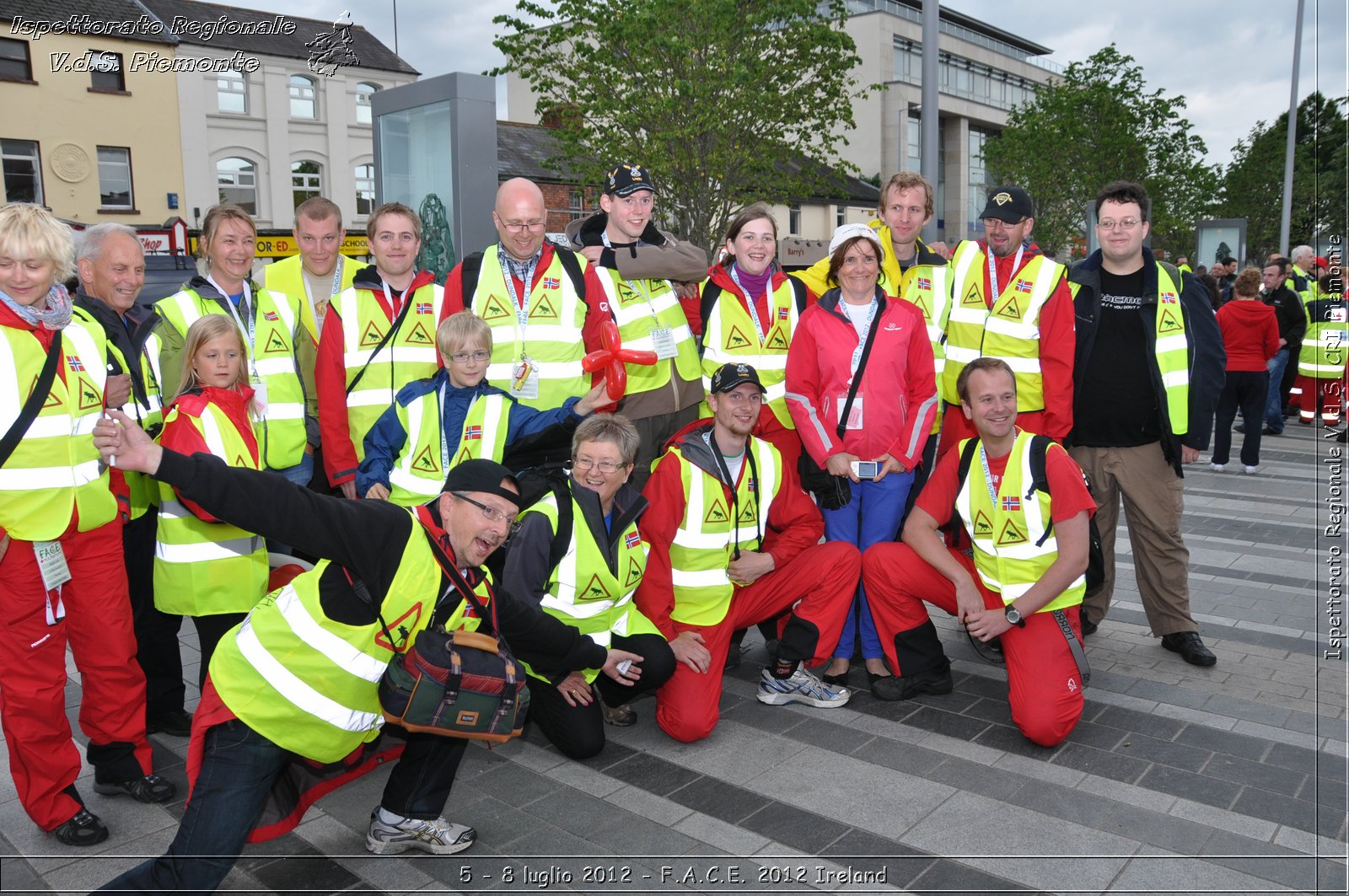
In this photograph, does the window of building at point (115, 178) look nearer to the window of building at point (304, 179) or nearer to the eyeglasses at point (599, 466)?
the window of building at point (304, 179)

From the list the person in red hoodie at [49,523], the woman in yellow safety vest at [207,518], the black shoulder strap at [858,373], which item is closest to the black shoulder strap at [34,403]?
the person in red hoodie at [49,523]

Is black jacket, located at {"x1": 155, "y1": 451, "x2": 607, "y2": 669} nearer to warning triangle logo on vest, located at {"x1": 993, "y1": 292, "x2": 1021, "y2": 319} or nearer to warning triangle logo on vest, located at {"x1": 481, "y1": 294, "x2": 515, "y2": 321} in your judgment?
warning triangle logo on vest, located at {"x1": 481, "y1": 294, "x2": 515, "y2": 321}

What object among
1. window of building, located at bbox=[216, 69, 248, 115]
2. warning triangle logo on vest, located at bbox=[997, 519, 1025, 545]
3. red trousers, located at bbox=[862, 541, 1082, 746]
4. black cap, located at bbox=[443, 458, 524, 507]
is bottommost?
red trousers, located at bbox=[862, 541, 1082, 746]

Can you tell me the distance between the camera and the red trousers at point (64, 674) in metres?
3.44

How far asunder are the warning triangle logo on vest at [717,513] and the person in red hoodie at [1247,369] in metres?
8.36

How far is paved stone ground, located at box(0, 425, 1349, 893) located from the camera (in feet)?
10.9

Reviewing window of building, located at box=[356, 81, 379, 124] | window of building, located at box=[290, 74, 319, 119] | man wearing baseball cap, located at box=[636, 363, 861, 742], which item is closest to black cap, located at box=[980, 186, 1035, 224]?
man wearing baseball cap, located at box=[636, 363, 861, 742]

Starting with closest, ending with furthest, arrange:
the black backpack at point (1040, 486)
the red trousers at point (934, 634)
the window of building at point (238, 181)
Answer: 1. the red trousers at point (934, 634)
2. the black backpack at point (1040, 486)
3. the window of building at point (238, 181)

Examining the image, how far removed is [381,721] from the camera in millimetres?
3145

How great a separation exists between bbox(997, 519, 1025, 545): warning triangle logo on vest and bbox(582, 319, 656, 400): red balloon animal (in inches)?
72.9

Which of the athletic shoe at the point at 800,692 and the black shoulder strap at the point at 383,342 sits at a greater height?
the black shoulder strap at the point at 383,342

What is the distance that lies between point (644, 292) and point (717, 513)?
1.25m

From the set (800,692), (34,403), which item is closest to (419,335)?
(34,403)

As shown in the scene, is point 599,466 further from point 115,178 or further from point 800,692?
point 115,178
